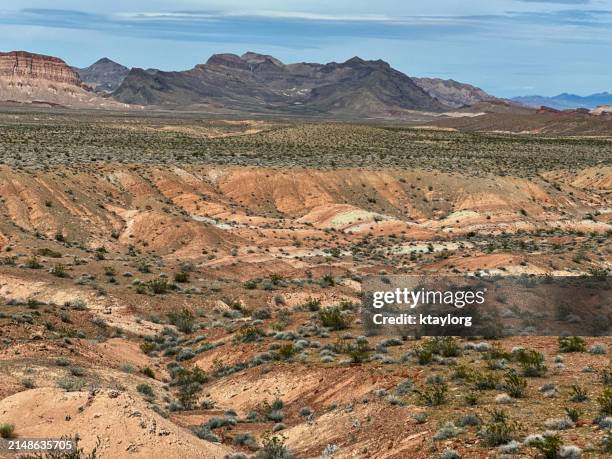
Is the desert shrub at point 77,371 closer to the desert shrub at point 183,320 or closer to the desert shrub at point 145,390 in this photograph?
the desert shrub at point 145,390

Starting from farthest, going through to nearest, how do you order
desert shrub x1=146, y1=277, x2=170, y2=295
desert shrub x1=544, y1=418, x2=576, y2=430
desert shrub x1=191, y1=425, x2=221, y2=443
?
desert shrub x1=146, y1=277, x2=170, y2=295 < desert shrub x1=191, y1=425, x2=221, y2=443 < desert shrub x1=544, y1=418, x2=576, y2=430

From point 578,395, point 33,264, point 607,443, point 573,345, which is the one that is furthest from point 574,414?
point 33,264

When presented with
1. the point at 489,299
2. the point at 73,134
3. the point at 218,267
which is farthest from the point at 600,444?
the point at 73,134

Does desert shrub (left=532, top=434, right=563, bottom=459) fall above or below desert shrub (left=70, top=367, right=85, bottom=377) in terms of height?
above

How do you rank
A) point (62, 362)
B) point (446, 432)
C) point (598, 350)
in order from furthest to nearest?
point (62, 362) < point (598, 350) < point (446, 432)

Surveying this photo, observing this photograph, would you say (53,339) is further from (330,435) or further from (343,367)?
(330,435)

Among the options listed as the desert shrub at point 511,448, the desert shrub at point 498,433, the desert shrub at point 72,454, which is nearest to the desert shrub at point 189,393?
the desert shrub at point 72,454

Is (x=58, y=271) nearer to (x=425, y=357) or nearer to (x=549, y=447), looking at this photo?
(x=425, y=357)

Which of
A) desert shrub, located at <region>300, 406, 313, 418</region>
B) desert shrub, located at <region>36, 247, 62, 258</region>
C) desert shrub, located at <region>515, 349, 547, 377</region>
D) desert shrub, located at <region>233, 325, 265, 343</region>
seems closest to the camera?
desert shrub, located at <region>515, 349, 547, 377</region>

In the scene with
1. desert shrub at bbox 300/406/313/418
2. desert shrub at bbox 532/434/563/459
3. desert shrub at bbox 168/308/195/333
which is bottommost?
desert shrub at bbox 168/308/195/333

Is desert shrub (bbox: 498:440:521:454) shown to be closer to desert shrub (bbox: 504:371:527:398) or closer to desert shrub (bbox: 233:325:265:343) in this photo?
desert shrub (bbox: 504:371:527:398)

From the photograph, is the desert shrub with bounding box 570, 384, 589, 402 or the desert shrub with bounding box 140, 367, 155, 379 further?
the desert shrub with bounding box 140, 367, 155, 379

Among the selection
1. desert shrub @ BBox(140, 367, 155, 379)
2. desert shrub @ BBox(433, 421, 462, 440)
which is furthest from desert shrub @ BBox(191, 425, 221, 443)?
desert shrub @ BBox(140, 367, 155, 379)
